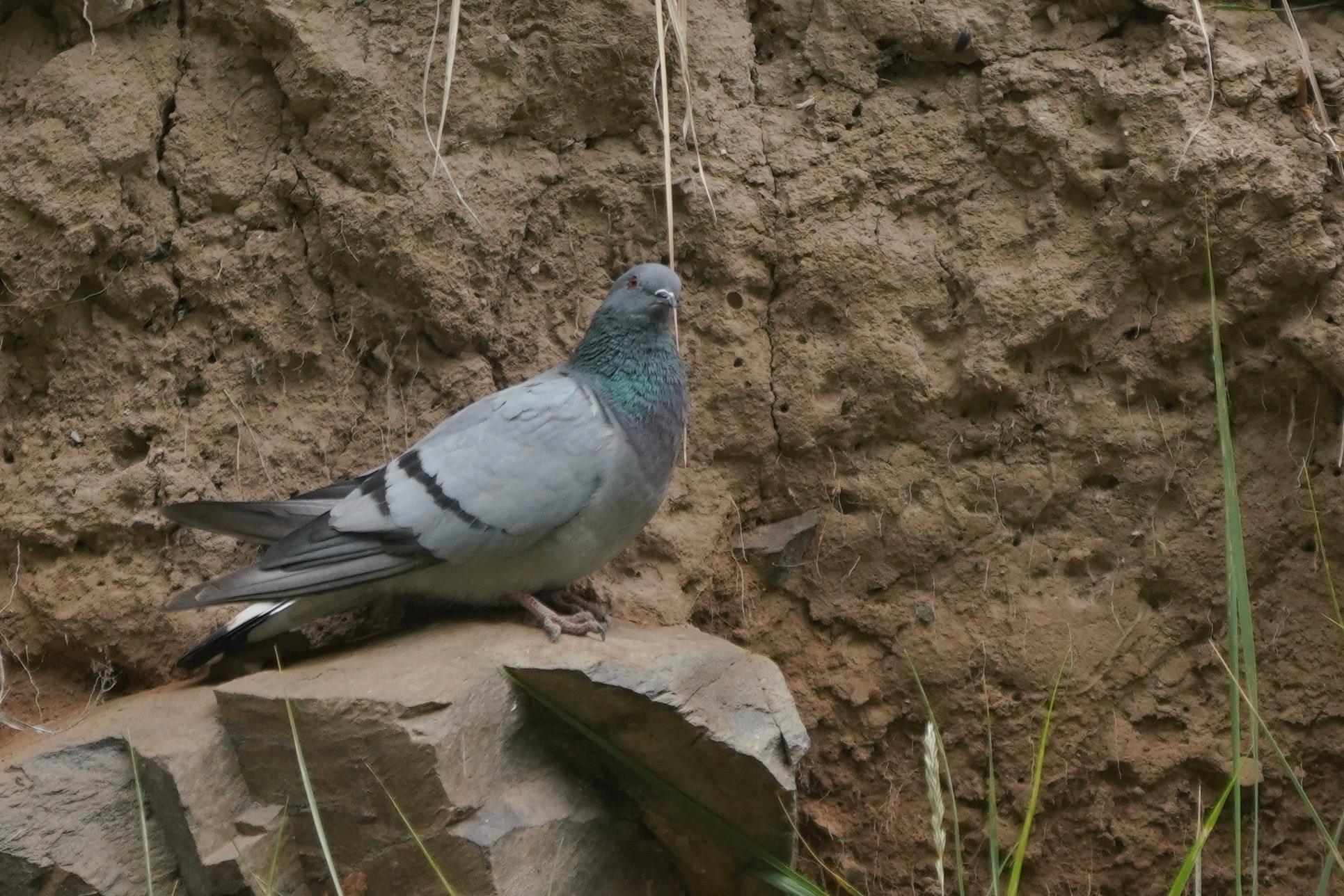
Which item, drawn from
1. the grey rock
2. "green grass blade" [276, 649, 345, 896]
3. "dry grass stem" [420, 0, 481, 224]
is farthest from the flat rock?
"dry grass stem" [420, 0, 481, 224]

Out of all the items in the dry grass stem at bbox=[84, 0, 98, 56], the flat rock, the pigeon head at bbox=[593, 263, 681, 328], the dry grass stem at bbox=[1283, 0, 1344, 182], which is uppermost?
the dry grass stem at bbox=[84, 0, 98, 56]

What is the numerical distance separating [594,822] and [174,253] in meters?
2.14

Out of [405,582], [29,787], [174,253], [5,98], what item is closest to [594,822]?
[405,582]

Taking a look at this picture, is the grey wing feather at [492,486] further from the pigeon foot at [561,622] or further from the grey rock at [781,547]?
the grey rock at [781,547]

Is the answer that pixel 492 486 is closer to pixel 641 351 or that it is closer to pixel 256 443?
pixel 641 351

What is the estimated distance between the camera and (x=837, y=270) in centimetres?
418

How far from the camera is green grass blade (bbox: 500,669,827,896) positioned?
3.14 meters

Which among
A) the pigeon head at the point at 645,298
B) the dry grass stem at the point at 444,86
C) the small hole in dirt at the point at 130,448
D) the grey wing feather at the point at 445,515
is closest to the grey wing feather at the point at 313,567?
the grey wing feather at the point at 445,515

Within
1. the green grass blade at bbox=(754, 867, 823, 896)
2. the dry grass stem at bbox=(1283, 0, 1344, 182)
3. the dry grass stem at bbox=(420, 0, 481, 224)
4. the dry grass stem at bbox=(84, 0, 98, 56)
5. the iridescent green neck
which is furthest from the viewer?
the dry grass stem at bbox=(84, 0, 98, 56)

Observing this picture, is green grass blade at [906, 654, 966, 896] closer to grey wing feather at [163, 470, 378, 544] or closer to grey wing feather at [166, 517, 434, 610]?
grey wing feather at [166, 517, 434, 610]

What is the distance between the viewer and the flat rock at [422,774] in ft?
10.0

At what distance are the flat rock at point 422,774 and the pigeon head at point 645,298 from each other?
961 mm

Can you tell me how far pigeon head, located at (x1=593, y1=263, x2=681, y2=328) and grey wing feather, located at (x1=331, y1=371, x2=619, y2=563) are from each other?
13.9 inches

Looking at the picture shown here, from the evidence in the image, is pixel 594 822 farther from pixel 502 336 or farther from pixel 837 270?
pixel 837 270
